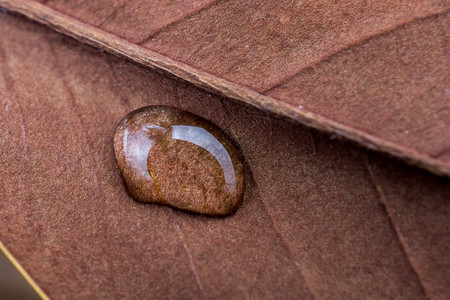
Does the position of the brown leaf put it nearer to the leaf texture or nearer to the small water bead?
the leaf texture

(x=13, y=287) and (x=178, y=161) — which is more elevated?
(x=178, y=161)

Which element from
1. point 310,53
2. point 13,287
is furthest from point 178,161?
A: point 13,287

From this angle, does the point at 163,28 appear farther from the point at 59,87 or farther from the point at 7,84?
the point at 7,84

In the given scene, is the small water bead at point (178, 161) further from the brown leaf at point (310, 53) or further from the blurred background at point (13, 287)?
the blurred background at point (13, 287)

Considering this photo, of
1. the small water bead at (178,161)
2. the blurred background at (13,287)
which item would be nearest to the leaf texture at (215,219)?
the small water bead at (178,161)

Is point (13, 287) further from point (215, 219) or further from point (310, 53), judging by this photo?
point (310, 53)

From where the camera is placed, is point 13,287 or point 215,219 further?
point 13,287
